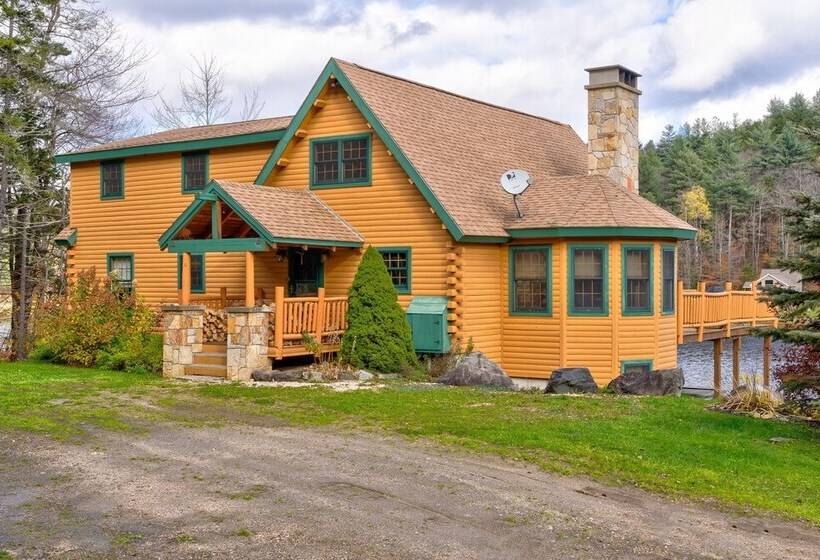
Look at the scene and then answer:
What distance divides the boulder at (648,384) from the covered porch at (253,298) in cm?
581

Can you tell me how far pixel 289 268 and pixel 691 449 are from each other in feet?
40.7

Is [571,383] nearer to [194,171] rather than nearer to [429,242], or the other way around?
[429,242]

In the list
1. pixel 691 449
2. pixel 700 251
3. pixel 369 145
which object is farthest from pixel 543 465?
pixel 700 251

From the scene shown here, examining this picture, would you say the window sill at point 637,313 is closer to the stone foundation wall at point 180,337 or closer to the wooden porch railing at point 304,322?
the wooden porch railing at point 304,322

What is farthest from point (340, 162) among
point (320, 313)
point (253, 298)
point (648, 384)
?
point (648, 384)

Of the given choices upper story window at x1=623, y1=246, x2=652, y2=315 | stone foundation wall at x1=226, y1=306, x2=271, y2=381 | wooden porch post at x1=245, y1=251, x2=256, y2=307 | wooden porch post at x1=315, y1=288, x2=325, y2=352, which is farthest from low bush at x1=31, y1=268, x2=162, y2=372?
upper story window at x1=623, y1=246, x2=652, y2=315

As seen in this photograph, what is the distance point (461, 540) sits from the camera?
6836 millimetres

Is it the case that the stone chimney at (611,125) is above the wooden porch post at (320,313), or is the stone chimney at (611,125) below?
above

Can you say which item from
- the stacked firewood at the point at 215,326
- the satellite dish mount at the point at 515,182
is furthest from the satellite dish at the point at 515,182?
the stacked firewood at the point at 215,326

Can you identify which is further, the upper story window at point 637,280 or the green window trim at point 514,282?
the green window trim at point 514,282

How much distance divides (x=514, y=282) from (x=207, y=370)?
674 centimetres

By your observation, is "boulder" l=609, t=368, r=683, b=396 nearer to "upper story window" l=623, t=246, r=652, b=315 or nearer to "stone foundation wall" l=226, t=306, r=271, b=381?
"upper story window" l=623, t=246, r=652, b=315

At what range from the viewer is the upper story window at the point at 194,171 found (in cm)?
2334

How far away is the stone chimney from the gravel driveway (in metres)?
13.0
